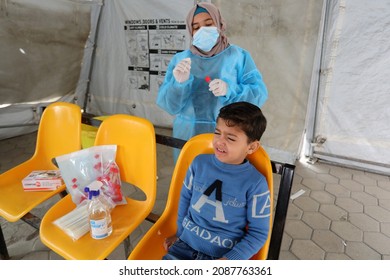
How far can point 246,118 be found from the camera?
3.30ft

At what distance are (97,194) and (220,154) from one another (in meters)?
0.55

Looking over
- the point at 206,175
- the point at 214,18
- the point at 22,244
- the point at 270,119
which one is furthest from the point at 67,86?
the point at 206,175

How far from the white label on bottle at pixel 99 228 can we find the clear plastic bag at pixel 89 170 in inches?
9.6

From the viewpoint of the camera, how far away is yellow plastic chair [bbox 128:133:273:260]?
41.9 inches

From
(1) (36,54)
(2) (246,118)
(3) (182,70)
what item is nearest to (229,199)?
(2) (246,118)

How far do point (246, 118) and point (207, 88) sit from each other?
1.96ft

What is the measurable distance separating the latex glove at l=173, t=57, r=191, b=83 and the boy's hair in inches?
17.4

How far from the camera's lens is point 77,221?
1.23 m

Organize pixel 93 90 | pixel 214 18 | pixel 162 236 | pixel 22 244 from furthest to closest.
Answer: pixel 93 90
pixel 22 244
pixel 214 18
pixel 162 236

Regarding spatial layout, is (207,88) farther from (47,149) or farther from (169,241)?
(47,149)

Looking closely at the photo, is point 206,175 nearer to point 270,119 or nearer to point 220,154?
point 220,154

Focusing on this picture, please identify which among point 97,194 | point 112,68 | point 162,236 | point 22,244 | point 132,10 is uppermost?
point 132,10

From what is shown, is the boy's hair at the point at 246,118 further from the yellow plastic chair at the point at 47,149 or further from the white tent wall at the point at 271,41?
the white tent wall at the point at 271,41

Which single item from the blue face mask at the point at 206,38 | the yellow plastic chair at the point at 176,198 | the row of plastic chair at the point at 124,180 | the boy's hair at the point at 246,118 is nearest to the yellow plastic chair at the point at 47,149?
the row of plastic chair at the point at 124,180
